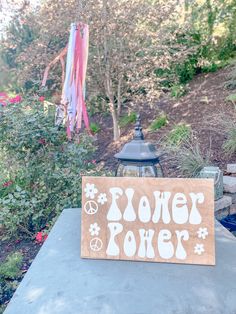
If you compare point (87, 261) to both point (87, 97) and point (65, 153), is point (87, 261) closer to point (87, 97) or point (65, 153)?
point (65, 153)

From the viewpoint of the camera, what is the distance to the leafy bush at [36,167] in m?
2.47

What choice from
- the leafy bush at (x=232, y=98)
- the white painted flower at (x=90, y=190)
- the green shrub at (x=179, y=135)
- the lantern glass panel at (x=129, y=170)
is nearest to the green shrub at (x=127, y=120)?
the green shrub at (x=179, y=135)

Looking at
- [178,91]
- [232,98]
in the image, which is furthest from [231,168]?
[178,91]

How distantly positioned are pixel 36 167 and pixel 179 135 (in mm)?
1900

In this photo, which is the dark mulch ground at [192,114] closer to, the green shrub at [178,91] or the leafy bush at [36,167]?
the green shrub at [178,91]

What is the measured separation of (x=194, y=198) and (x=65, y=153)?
5.50ft

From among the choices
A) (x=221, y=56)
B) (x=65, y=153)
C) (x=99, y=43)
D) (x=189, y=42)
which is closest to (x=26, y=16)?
(x=99, y=43)

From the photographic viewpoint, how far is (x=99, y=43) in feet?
15.4

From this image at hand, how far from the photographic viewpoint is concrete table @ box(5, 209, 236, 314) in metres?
0.86

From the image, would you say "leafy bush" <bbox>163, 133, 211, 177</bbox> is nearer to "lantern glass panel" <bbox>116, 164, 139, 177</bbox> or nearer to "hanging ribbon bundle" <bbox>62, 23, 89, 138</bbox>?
"hanging ribbon bundle" <bbox>62, 23, 89, 138</bbox>

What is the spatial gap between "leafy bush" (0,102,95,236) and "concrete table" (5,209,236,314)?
4.39ft

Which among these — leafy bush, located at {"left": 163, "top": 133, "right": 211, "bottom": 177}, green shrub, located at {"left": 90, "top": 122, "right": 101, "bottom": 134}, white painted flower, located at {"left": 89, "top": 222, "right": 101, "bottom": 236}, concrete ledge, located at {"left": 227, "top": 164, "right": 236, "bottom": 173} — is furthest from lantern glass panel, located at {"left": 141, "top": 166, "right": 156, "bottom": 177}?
green shrub, located at {"left": 90, "top": 122, "right": 101, "bottom": 134}

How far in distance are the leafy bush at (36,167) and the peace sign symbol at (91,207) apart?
1.24m

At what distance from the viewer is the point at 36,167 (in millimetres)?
2602
